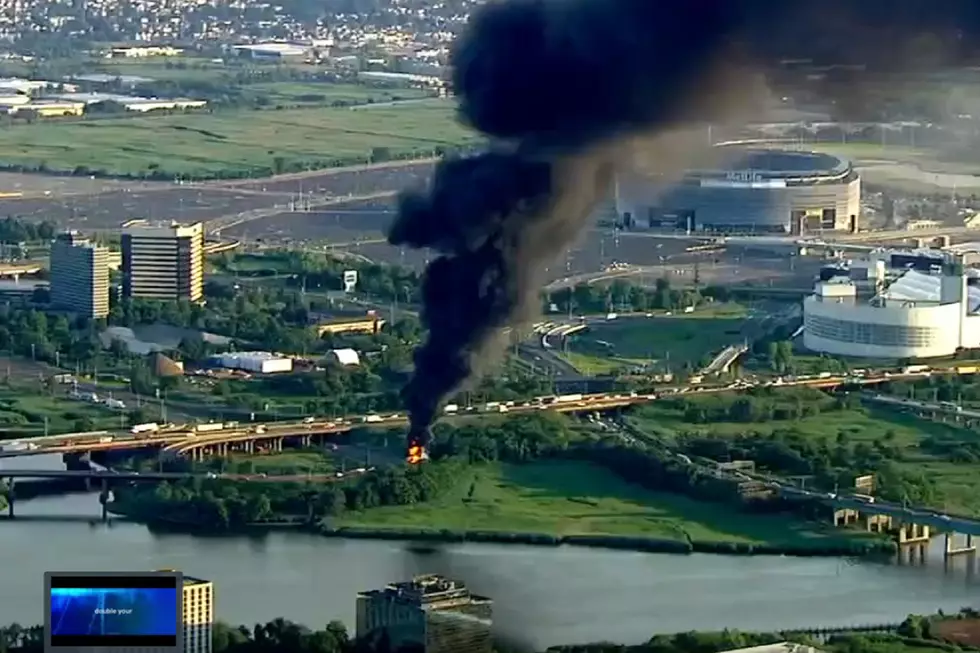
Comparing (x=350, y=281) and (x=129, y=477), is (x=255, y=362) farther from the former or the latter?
(x=129, y=477)

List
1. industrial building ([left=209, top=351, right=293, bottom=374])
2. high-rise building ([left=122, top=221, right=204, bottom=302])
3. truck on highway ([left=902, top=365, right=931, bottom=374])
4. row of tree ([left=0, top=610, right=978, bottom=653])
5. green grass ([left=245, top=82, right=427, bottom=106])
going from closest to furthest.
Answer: row of tree ([left=0, top=610, right=978, bottom=653]) < industrial building ([left=209, top=351, right=293, bottom=374]) < truck on highway ([left=902, top=365, right=931, bottom=374]) < high-rise building ([left=122, top=221, right=204, bottom=302]) < green grass ([left=245, top=82, right=427, bottom=106])

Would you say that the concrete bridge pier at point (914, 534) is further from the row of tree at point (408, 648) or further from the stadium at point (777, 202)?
the stadium at point (777, 202)

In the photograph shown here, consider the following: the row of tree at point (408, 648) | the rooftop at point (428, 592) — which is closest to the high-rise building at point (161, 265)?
the row of tree at point (408, 648)

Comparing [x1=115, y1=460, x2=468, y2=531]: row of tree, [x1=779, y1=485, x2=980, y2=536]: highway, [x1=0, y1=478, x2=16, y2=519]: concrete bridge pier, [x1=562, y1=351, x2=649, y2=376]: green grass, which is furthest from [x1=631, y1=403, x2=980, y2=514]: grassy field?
[x1=0, y1=478, x2=16, y2=519]: concrete bridge pier

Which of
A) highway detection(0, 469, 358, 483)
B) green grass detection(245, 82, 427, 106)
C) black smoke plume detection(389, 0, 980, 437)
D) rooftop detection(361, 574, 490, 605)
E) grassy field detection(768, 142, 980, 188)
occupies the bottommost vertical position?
highway detection(0, 469, 358, 483)

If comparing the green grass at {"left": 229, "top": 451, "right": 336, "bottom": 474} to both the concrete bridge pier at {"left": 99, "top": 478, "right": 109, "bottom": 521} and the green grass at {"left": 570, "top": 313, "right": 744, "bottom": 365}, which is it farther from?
the green grass at {"left": 570, "top": 313, "right": 744, "bottom": 365}

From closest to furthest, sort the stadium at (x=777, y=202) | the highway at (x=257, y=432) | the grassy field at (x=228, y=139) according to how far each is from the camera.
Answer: the highway at (x=257, y=432) → the stadium at (x=777, y=202) → the grassy field at (x=228, y=139)

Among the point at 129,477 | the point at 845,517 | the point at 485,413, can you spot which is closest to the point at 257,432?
the point at 485,413
